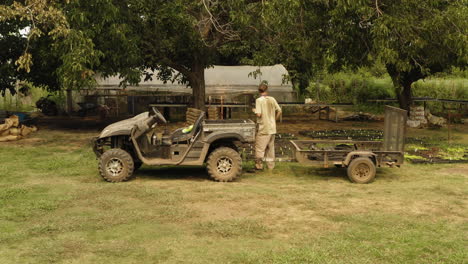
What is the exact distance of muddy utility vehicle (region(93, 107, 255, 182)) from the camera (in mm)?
9594

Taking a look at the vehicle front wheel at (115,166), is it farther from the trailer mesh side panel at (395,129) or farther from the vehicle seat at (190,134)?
the trailer mesh side panel at (395,129)

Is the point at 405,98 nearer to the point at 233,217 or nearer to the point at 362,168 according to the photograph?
the point at 362,168

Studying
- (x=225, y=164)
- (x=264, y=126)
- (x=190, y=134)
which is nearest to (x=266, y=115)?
(x=264, y=126)

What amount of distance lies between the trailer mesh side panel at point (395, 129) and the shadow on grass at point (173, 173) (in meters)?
3.90

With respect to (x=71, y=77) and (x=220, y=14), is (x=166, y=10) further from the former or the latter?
(x=71, y=77)

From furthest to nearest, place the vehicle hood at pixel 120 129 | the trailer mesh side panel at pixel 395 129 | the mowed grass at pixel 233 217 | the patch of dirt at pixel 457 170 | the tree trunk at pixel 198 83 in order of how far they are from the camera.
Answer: the tree trunk at pixel 198 83
the patch of dirt at pixel 457 170
the trailer mesh side panel at pixel 395 129
the vehicle hood at pixel 120 129
the mowed grass at pixel 233 217

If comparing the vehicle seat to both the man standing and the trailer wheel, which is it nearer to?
the man standing

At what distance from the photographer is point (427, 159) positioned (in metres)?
12.1

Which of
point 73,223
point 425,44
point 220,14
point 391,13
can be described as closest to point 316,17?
point 391,13

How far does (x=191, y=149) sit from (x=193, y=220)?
269cm

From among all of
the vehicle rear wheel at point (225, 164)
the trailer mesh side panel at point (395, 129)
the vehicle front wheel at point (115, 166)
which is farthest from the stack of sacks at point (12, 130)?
the trailer mesh side panel at point (395, 129)

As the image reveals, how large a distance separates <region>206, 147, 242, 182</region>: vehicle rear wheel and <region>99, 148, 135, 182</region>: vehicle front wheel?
1527 millimetres

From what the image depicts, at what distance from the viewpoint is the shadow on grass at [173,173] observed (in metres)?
10.3

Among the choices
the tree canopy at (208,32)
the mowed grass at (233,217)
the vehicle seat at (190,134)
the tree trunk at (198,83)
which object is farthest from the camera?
the tree trunk at (198,83)
